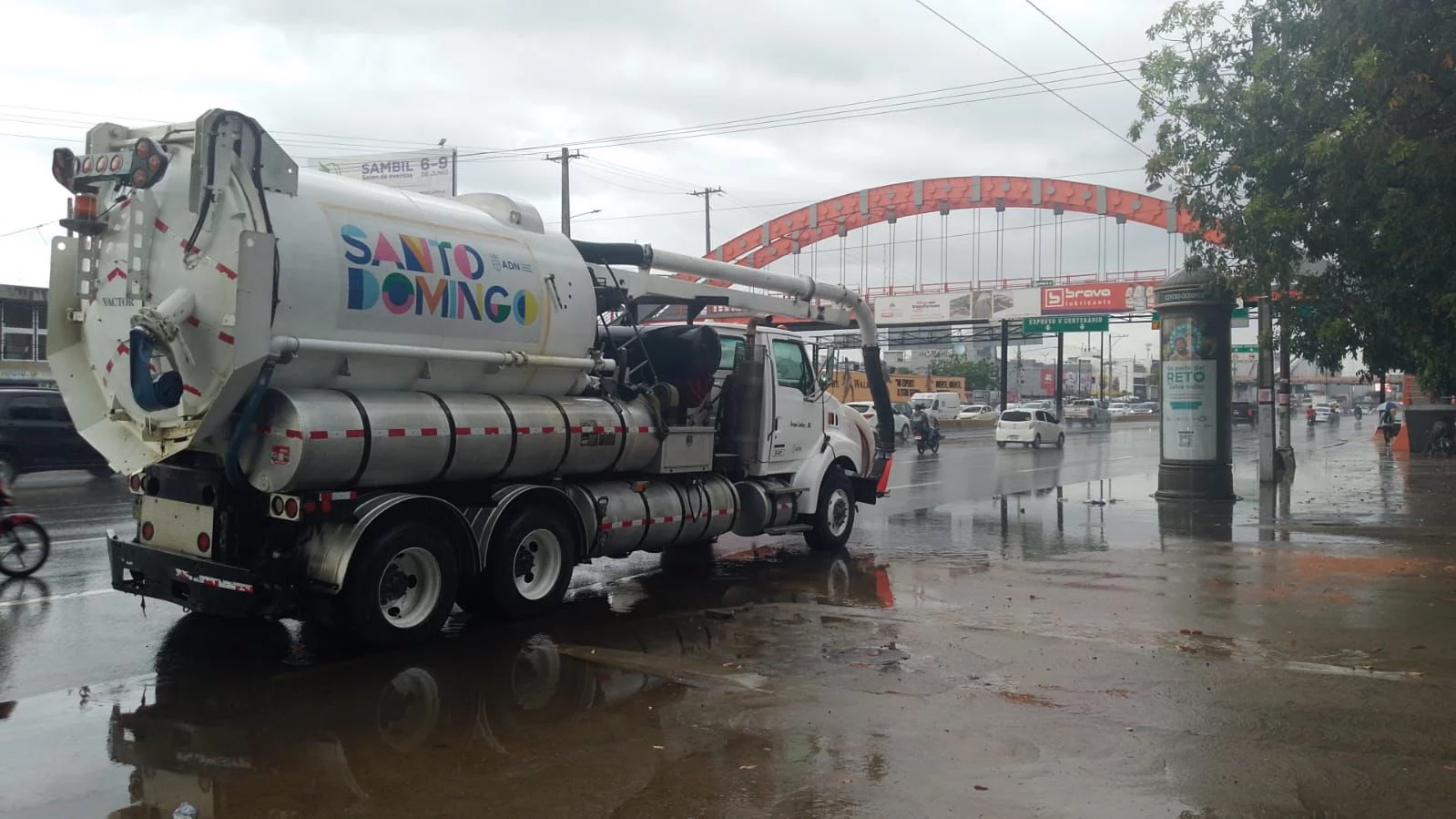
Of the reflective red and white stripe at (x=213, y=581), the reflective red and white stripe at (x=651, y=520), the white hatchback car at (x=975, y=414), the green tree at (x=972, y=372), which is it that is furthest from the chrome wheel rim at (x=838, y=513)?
the green tree at (x=972, y=372)

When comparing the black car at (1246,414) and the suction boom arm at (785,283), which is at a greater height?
the suction boom arm at (785,283)

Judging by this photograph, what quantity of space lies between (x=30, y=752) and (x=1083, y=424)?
66.7 meters

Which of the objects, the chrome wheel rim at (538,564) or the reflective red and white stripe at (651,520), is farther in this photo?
the reflective red and white stripe at (651,520)

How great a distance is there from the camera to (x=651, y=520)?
9875 mm

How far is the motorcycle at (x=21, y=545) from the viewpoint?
32.6 feet

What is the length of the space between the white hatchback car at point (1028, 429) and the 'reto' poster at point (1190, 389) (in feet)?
69.6

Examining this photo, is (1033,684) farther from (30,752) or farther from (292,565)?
(30,752)

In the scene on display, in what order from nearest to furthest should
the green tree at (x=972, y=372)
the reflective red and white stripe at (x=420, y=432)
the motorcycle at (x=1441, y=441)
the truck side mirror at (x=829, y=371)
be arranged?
the reflective red and white stripe at (x=420, y=432) < the truck side mirror at (x=829, y=371) < the motorcycle at (x=1441, y=441) < the green tree at (x=972, y=372)

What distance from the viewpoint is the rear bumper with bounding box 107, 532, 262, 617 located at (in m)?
7.07

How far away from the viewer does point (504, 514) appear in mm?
8320

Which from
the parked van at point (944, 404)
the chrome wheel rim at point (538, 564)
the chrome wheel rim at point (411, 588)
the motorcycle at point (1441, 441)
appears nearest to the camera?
the chrome wheel rim at point (411, 588)

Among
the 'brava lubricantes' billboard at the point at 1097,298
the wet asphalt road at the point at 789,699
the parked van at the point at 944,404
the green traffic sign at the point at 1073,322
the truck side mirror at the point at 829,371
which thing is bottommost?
the wet asphalt road at the point at 789,699

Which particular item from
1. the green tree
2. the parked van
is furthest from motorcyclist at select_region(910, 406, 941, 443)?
the green tree

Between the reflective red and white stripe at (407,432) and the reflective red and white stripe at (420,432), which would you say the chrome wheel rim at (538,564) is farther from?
the reflective red and white stripe at (407,432)
